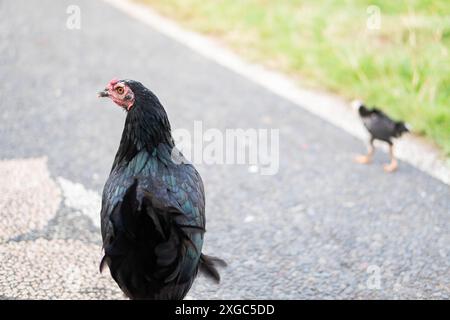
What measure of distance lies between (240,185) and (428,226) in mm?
1506

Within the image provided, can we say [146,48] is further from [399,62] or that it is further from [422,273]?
[422,273]

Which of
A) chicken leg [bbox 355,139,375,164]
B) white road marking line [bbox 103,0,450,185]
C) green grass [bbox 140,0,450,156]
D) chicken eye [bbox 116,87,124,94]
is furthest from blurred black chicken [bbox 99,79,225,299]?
green grass [bbox 140,0,450,156]

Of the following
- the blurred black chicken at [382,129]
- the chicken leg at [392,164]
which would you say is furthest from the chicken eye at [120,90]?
the chicken leg at [392,164]

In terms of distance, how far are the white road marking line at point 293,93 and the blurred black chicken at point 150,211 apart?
8.41ft

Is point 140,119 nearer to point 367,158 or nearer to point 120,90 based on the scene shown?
point 120,90

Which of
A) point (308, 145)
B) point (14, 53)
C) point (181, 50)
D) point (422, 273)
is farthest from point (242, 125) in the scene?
point (14, 53)

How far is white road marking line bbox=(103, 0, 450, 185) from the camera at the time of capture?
5.34 meters

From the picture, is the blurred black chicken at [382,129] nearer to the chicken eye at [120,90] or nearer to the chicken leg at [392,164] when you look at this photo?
the chicken leg at [392,164]

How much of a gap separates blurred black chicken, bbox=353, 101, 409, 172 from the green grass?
0.51 meters

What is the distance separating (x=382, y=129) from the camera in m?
5.11

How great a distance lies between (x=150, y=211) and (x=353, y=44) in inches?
193

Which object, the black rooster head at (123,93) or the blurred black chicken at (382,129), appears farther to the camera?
the blurred black chicken at (382,129)

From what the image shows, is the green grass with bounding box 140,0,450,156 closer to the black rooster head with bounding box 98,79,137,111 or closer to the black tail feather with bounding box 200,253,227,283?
the black tail feather with bounding box 200,253,227,283

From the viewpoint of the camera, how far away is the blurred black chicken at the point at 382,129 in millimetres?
5113
